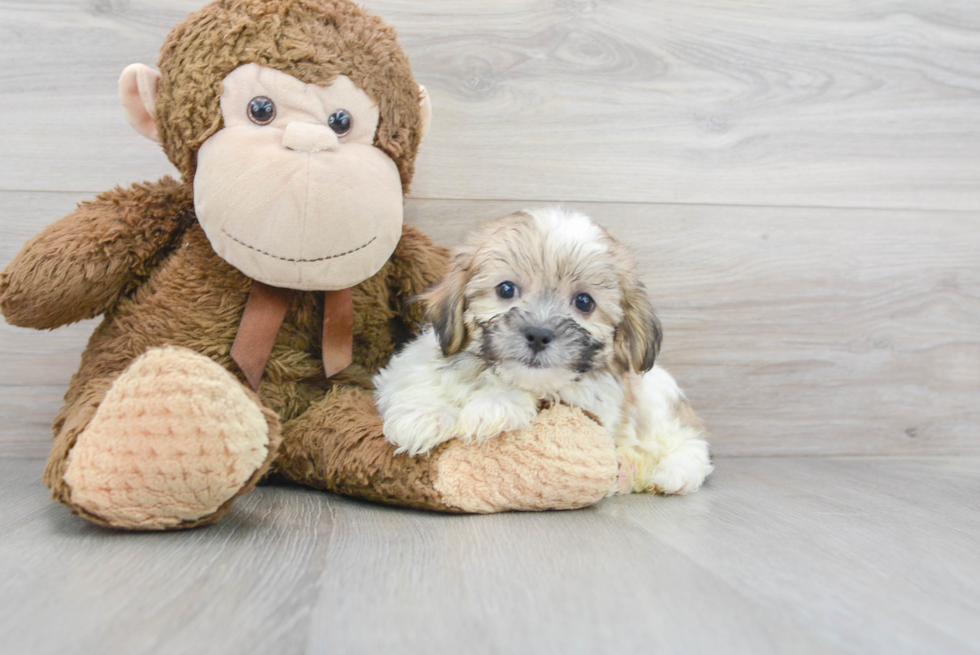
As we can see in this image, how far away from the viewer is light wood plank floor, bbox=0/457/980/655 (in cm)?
89

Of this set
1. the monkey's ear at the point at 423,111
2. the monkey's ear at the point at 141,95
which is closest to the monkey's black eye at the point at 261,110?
the monkey's ear at the point at 141,95

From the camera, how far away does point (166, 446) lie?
45.5 inches

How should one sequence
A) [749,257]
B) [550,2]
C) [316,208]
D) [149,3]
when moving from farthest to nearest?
[749,257], [550,2], [149,3], [316,208]

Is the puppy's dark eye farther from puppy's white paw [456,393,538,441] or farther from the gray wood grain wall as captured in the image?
the gray wood grain wall

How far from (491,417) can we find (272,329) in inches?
20.6

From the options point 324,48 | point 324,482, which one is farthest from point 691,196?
point 324,482

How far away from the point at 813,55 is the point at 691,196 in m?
0.55

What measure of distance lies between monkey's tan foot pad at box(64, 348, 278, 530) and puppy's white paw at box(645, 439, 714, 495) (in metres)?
0.93

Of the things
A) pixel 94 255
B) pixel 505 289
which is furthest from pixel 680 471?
pixel 94 255

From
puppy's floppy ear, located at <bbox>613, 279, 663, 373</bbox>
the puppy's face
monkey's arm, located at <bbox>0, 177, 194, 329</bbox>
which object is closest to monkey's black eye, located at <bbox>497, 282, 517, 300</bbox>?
the puppy's face

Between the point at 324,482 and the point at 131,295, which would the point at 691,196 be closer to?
the point at 324,482

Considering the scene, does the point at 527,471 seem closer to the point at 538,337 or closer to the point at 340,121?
the point at 538,337

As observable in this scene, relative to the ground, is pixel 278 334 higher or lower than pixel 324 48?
lower

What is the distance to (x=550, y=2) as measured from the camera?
6.76 feet
